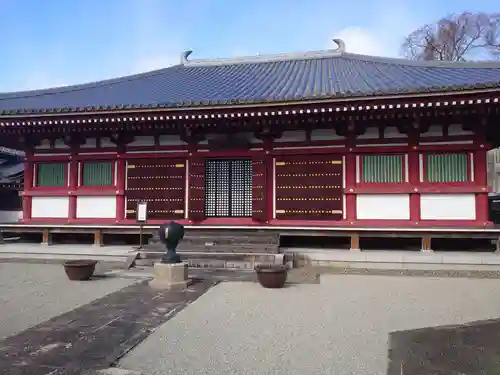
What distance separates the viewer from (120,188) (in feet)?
42.4

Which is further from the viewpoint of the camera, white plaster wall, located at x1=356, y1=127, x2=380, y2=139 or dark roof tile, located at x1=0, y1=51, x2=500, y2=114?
white plaster wall, located at x1=356, y1=127, x2=380, y2=139

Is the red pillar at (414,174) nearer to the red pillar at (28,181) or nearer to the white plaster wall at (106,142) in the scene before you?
the white plaster wall at (106,142)

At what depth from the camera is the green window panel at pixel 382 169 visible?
454 inches

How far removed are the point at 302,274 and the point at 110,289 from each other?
168 inches

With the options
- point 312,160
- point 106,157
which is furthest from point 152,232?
point 312,160

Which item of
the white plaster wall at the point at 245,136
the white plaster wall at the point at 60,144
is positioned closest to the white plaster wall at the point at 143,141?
the white plaster wall at the point at 245,136

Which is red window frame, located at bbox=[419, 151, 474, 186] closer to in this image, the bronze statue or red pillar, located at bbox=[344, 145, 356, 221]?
red pillar, located at bbox=[344, 145, 356, 221]

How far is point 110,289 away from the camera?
7.92 meters

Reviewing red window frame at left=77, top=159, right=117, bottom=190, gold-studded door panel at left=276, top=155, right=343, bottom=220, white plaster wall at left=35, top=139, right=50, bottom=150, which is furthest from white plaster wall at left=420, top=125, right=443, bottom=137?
white plaster wall at left=35, top=139, right=50, bottom=150

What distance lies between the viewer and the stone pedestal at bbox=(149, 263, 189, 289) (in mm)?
7996

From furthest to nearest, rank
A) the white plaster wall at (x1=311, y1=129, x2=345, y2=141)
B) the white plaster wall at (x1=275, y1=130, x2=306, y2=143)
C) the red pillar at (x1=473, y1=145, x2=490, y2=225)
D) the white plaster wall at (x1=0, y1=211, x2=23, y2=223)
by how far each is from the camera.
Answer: the white plaster wall at (x1=0, y1=211, x2=23, y2=223), the white plaster wall at (x1=275, y1=130, x2=306, y2=143), the white plaster wall at (x1=311, y1=129, x2=345, y2=141), the red pillar at (x1=473, y1=145, x2=490, y2=225)

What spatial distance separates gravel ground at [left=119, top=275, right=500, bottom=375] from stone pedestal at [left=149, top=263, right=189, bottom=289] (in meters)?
0.82

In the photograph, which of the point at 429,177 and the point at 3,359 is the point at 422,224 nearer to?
the point at 429,177

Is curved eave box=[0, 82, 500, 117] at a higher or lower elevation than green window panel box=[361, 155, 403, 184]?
higher
